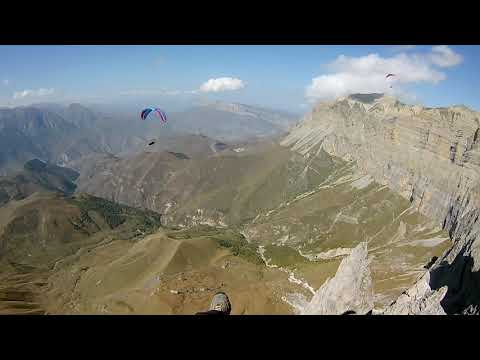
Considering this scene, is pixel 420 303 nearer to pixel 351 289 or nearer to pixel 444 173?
pixel 351 289

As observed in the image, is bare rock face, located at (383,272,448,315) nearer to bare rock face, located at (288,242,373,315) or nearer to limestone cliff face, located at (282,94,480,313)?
bare rock face, located at (288,242,373,315)

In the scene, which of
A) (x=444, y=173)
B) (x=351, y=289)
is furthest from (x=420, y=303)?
(x=444, y=173)

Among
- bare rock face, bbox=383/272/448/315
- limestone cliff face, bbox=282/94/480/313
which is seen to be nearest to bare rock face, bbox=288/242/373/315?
bare rock face, bbox=383/272/448/315
